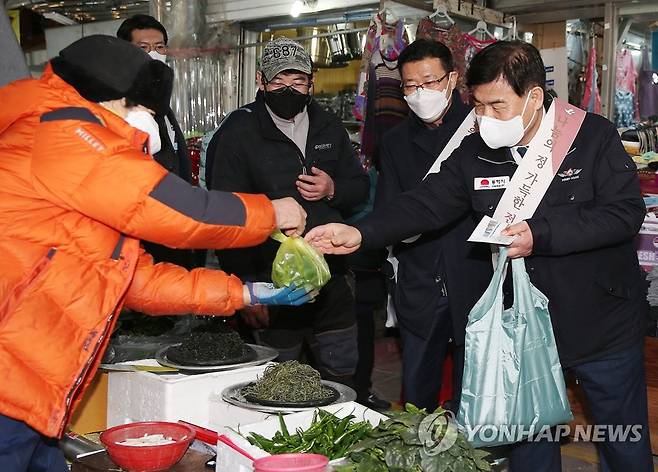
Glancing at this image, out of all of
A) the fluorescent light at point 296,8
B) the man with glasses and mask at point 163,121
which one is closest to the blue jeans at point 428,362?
the man with glasses and mask at point 163,121

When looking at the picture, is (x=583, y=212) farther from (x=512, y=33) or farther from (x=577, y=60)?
(x=577, y=60)

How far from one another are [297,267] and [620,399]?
1226 millimetres

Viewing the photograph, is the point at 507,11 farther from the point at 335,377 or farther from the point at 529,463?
the point at 529,463

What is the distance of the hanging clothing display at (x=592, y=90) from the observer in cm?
645

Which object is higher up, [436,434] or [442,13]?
[442,13]

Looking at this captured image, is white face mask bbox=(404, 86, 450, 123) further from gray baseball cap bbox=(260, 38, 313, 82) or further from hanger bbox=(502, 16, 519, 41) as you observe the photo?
hanger bbox=(502, 16, 519, 41)

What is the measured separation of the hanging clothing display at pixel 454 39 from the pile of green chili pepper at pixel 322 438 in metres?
3.39

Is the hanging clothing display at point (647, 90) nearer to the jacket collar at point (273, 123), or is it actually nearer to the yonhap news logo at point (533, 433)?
the jacket collar at point (273, 123)

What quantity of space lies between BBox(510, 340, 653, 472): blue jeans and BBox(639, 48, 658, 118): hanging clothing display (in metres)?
4.68

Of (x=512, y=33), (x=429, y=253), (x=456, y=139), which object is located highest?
(x=512, y=33)

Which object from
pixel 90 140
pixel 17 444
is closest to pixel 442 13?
pixel 90 140

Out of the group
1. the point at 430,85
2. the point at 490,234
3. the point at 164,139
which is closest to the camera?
the point at 490,234

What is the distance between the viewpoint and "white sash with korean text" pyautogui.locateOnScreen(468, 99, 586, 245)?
272 cm

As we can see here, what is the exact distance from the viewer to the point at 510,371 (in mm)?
2527
